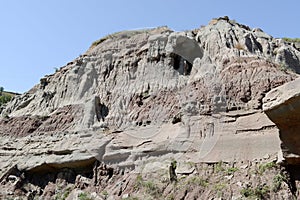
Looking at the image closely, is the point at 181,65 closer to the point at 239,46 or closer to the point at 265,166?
the point at 239,46

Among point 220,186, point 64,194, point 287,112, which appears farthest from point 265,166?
point 64,194

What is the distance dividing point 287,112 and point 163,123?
8.93m

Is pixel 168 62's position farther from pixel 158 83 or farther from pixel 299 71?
pixel 299 71

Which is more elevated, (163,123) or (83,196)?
(163,123)

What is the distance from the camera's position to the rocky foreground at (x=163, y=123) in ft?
49.1

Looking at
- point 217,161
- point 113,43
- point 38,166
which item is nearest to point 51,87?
point 113,43

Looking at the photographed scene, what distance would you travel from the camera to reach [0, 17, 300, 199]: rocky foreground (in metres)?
15.0

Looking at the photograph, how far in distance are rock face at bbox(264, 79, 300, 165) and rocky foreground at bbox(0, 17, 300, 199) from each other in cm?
3

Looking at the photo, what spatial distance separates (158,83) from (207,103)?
4.21m

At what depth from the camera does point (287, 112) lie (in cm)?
1083

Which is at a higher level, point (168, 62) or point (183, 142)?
point (168, 62)

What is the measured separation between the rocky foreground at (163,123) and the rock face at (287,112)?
0.03 meters

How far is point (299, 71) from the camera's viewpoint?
21516 millimetres

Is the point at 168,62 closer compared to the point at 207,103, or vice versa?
the point at 207,103
